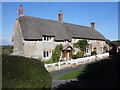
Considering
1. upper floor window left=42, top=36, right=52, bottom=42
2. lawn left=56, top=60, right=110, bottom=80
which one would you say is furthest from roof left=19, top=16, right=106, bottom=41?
lawn left=56, top=60, right=110, bottom=80

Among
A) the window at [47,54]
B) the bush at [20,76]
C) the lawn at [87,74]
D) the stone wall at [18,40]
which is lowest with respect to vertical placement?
the lawn at [87,74]

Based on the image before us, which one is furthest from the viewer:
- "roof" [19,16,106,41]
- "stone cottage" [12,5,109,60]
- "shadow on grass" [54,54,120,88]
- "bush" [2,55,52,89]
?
"roof" [19,16,106,41]

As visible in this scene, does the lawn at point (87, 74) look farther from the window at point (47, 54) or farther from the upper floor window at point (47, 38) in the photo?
the upper floor window at point (47, 38)

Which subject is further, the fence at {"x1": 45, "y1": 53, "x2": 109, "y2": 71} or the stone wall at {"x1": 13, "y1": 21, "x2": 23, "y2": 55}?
the stone wall at {"x1": 13, "y1": 21, "x2": 23, "y2": 55}

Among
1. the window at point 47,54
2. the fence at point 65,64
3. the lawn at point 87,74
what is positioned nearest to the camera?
the lawn at point 87,74

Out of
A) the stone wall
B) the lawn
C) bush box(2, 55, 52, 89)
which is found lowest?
the lawn

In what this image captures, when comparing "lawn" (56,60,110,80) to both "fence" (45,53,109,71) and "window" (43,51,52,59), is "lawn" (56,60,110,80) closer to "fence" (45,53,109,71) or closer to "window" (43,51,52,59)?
"fence" (45,53,109,71)

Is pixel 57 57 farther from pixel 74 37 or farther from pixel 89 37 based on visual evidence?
pixel 89 37

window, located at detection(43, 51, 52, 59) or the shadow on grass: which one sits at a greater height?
window, located at detection(43, 51, 52, 59)

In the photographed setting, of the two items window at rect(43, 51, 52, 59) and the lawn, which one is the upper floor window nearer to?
window at rect(43, 51, 52, 59)

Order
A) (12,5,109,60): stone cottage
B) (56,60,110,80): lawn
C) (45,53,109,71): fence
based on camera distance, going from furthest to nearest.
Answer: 1. (12,5,109,60): stone cottage
2. (45,53,109,71): fence
3. (56,60,110,80): lawn

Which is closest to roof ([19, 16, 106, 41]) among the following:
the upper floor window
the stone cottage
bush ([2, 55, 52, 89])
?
the stone cottage

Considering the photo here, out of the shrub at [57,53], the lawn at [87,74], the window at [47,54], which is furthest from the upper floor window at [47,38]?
the lawn at [87,74]

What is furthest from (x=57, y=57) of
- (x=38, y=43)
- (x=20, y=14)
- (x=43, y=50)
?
(x=20, y=14)
